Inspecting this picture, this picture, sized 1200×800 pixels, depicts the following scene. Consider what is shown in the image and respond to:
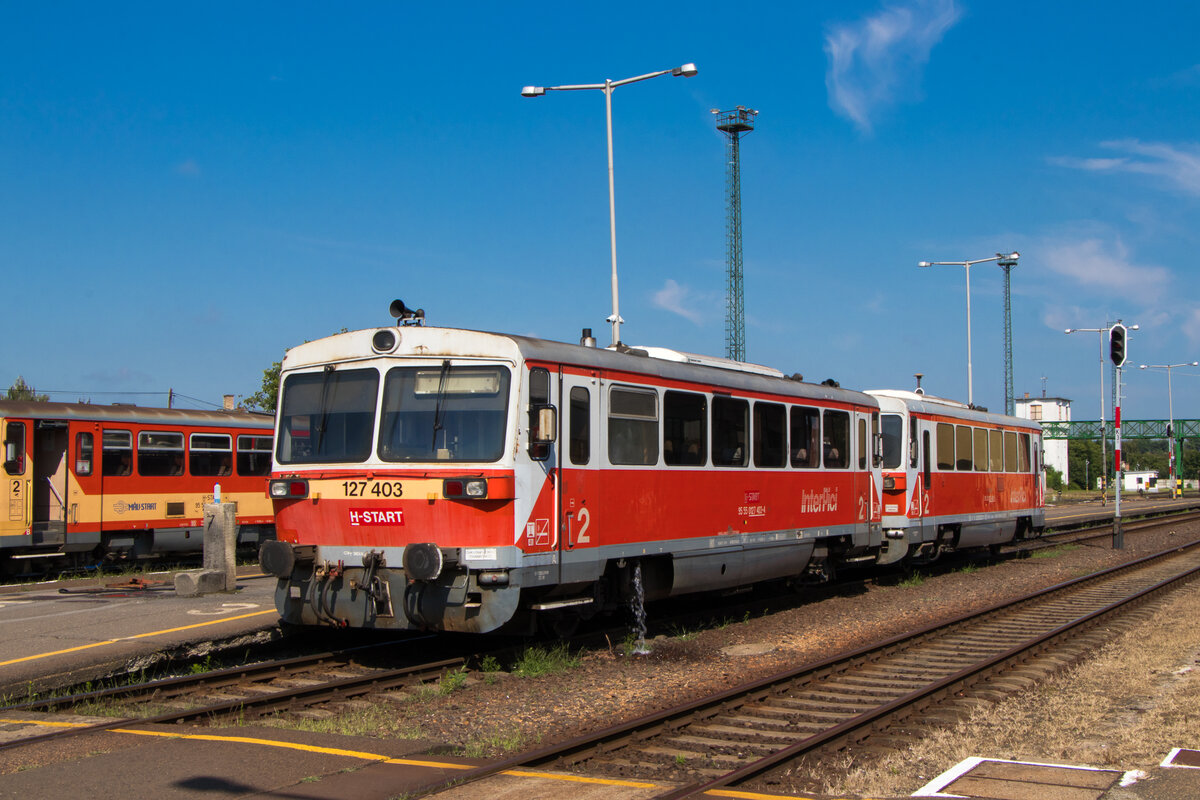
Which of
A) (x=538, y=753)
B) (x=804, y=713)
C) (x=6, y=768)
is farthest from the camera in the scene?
(x=804, y=713)

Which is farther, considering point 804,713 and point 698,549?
point 698,549

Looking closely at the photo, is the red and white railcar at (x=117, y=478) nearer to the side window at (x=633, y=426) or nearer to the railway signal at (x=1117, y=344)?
the side window at (x=633, y=426)

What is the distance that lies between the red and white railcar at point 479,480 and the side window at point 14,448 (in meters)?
9.55

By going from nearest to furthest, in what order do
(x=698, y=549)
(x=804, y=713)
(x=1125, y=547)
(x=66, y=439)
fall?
(x=804, y=713) < (x=698, y=549) < (x=66, y=439) < (x=1125, y=547)

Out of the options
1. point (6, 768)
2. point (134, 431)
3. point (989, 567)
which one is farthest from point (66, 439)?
point (989, 567)

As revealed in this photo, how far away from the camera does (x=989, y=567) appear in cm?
2239

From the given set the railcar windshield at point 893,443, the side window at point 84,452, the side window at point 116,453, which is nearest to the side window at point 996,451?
the railcar windshield at point 893,443

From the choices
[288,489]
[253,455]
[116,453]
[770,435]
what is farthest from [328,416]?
[253,455]

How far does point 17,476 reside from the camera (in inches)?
717

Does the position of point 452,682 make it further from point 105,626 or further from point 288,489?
point 105,626

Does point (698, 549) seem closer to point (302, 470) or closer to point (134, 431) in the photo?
point (302, 470)

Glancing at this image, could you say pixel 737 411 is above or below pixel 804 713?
above

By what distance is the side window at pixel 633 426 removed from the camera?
1130 centimetres

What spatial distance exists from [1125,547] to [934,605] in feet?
44.9
